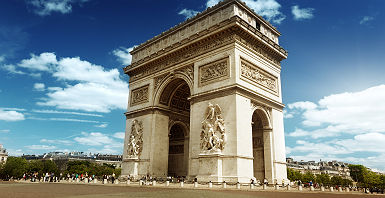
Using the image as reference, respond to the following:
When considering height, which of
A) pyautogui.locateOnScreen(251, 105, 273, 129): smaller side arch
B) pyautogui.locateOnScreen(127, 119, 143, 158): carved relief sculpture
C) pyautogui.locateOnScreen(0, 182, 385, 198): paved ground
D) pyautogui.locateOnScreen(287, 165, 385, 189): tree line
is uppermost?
pyautogui.locateOnScreen(251, 105, 273, 129): smaller side arch

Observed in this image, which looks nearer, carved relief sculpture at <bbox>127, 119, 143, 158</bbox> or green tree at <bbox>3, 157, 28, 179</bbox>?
carved relief sculpture at <bbox>127, 119, 143, 158</bbox>

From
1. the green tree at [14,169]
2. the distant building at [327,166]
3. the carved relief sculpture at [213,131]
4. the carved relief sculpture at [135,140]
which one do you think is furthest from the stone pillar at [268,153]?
the distant building at [327,166]

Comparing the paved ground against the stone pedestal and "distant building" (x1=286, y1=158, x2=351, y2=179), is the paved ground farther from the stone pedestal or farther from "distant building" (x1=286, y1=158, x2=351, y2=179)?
"distant building" (x1=286, y1=158, x2=351, y2=179)

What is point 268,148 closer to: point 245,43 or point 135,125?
point 245,43

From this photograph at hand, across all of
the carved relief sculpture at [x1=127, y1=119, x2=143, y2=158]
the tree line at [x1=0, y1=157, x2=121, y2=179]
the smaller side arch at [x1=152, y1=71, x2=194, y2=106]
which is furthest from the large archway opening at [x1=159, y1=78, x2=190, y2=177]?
the tree line at [x1=0, y1=157, x2=121, y2=179]

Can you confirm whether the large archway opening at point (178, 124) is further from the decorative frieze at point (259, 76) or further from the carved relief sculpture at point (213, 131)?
the decorative frieze at point (259, 76)

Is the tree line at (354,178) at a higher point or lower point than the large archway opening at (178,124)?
lower

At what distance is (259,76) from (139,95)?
1215 cm

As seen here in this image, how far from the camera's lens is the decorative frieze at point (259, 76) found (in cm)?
2083

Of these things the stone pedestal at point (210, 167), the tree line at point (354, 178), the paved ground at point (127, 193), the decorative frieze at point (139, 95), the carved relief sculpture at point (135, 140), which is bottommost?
the tree line at point (354, 178)

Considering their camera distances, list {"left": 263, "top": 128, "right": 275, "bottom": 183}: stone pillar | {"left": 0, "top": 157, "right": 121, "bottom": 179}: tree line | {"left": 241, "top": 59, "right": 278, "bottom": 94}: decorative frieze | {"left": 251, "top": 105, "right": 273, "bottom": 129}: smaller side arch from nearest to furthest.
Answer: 1. {"left": 241, "top": 59, "right": 278, "bottom": 94}: decorative frieze
2. {"left": 263, "top": 128, "right": 275, "bottom": 183}: stone pillar
3. {"left": 251, "top": 105, "right": 273, "bottom": 129}: smaller side arch
4. {"left": 0, "top": 157, "right": 121, "bottom": 179}: tree line

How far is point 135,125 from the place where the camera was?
26672mm

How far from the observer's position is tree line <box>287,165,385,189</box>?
65.0m

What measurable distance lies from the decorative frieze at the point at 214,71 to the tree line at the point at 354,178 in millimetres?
51134
